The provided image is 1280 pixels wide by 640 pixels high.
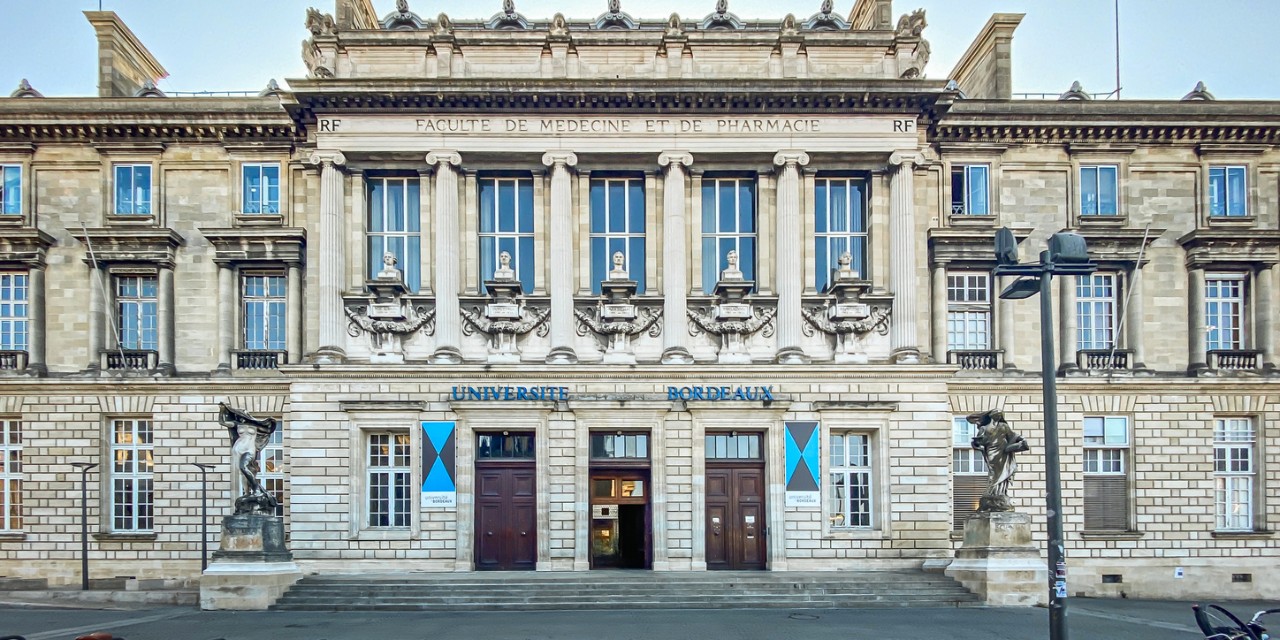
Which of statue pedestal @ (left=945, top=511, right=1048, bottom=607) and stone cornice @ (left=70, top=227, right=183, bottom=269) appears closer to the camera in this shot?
statue pedestal @ (left=945, top=511, right=1048, bottom=607)

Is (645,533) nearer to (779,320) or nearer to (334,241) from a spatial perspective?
(779,320)

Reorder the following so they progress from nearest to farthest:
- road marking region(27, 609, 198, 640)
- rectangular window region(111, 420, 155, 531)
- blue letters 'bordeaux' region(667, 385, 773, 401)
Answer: road marking region(27, 609, 198, 640) < blue letters 'bordeaux' region(667, 385, 773, 401) < rectangular window region(111, 420, 155, 531)

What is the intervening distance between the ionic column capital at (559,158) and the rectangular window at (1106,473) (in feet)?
55.1

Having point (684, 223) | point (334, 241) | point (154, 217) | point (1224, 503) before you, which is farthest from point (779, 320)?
point (154, 217)

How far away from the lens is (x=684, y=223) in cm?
2527

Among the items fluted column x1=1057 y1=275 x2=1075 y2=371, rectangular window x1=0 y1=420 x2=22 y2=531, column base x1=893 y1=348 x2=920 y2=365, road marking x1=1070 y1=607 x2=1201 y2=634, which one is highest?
fluted column x1=1057 y1=275 x2=1075 y2=371

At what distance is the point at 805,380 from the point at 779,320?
6.01ft

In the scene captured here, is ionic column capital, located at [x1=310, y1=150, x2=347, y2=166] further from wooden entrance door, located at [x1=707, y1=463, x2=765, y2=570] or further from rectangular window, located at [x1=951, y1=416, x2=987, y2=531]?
rectangular window, located at [x1=951, y1=416, x2=987, y2=531]

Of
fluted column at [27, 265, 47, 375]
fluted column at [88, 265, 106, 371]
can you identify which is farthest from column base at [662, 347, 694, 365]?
fluted column at [27, 265, 47, 375]

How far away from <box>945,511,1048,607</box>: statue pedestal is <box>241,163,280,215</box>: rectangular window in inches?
845

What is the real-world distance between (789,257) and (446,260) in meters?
9.56

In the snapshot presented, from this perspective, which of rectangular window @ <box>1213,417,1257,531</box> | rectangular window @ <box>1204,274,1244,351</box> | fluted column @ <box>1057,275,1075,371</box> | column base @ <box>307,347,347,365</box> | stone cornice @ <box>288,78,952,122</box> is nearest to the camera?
column base @ <box>307,347,347,365</box>

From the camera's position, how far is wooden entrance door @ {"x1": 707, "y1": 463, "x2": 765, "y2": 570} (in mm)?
24562

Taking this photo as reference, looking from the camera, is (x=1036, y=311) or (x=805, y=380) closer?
(x=805, y=380)
